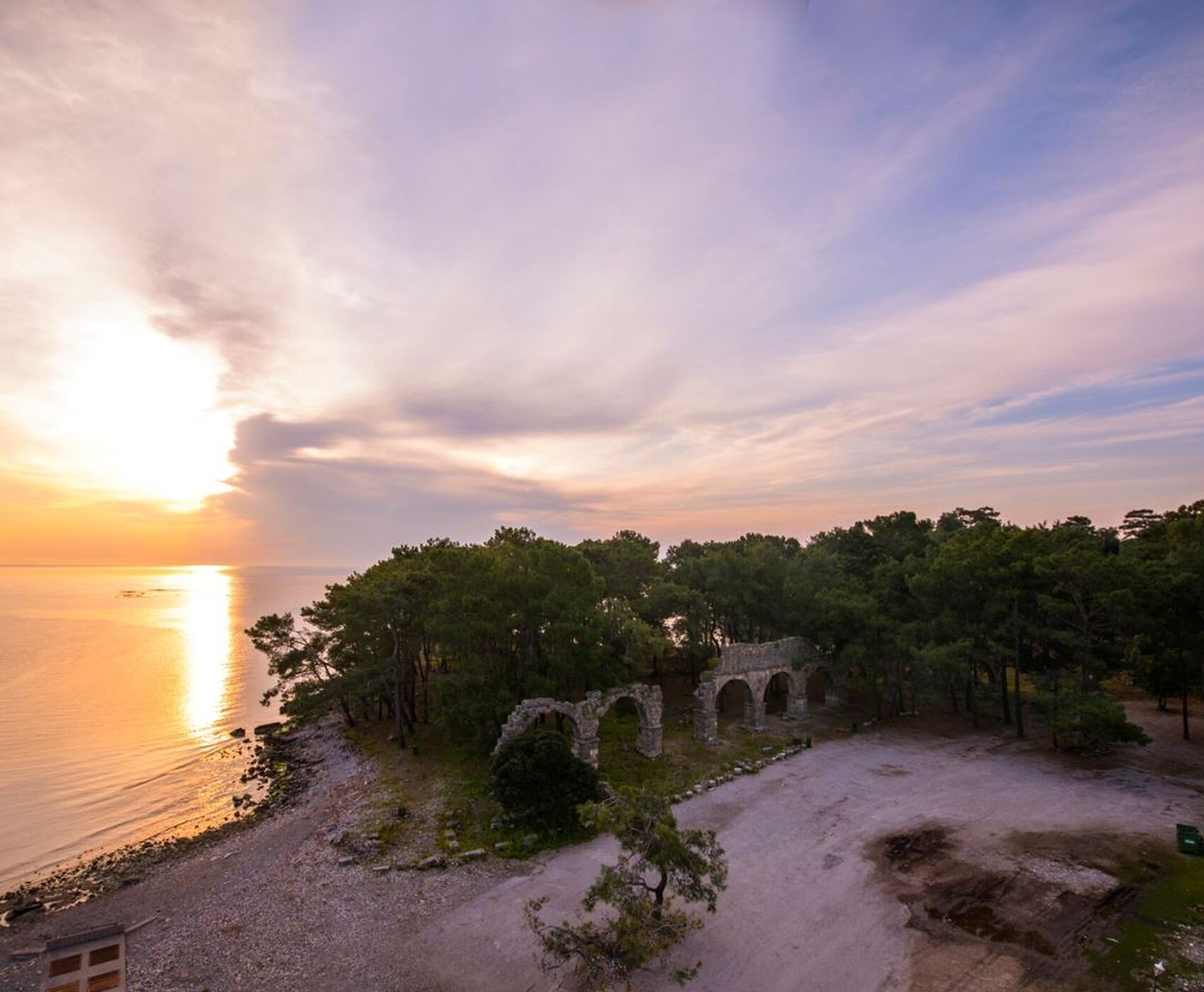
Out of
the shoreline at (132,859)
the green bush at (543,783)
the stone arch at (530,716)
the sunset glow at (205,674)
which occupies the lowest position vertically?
the shoreline at (132,859)

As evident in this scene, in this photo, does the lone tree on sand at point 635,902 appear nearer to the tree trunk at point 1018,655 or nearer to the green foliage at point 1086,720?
the green foliage at point 1086,720

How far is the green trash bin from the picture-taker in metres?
22.0

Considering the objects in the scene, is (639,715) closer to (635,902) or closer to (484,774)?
(484,774)

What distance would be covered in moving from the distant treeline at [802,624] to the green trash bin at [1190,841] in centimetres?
917

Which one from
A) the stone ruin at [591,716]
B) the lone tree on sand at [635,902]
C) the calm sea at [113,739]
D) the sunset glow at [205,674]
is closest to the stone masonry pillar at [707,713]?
the stone ruin at [591,716]

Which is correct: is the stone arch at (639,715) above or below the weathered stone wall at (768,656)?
below

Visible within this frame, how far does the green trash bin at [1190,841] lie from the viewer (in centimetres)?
2203

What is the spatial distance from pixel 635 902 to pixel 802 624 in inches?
1139

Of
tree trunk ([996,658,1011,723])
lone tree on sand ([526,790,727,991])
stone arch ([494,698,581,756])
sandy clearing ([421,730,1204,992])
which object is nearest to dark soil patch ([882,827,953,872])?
sandy clearing ([421,730,1204,992])

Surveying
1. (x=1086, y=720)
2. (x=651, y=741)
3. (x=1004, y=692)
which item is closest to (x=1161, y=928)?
(x=1086, y=720)

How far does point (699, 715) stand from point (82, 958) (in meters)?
29.4

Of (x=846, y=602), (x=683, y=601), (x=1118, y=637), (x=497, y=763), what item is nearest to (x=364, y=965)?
(x=497, y=763)

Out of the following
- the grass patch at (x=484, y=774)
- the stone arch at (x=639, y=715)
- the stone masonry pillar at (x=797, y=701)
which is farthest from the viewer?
the stone masonry pillar at (x=797, y=701)

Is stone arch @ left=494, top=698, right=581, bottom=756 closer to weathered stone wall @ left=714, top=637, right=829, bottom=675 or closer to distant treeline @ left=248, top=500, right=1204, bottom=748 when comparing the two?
distant treeline @ left=248, top=500, right=1204, bottom=748
